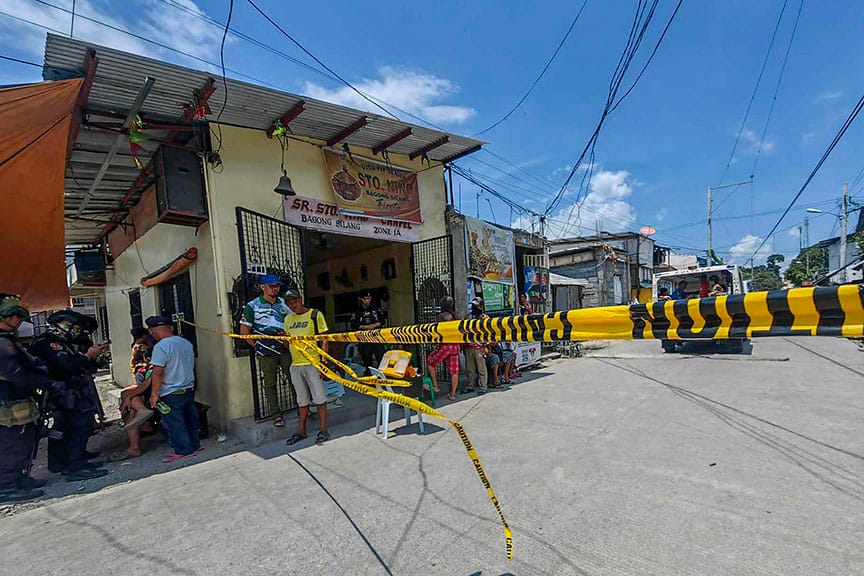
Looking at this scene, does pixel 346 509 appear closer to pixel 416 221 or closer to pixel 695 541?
pixel 695 541

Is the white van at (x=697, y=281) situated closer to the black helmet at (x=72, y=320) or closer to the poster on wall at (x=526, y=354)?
the poster on wall at (x=526, y=354)

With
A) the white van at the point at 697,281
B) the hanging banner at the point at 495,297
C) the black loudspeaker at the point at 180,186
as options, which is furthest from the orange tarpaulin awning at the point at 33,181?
the white van at the point at 697,281

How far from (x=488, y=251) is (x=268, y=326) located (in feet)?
17.6

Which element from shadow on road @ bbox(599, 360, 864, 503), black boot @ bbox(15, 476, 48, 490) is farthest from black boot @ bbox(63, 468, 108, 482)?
shadow on road @ bbox(599, 360, 864, 503)

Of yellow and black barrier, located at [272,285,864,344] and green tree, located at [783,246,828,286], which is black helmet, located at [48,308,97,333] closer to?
yellow and black barrier, located at [272,285,864,344]

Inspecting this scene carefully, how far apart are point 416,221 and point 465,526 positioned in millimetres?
5953

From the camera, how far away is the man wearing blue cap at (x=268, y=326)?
512cm

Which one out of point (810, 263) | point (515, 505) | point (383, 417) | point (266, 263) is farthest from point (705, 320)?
point (810, 263)

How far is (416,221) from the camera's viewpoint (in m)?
7.93

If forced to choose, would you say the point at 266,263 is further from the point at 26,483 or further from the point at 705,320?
the point at 705,320

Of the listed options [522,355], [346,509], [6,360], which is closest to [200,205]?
[6,360]

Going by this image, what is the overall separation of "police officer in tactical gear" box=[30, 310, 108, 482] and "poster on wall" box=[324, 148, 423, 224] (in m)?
4.02

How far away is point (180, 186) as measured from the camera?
5262 millimetres

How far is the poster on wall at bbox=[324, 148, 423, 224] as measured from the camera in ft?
22.0
